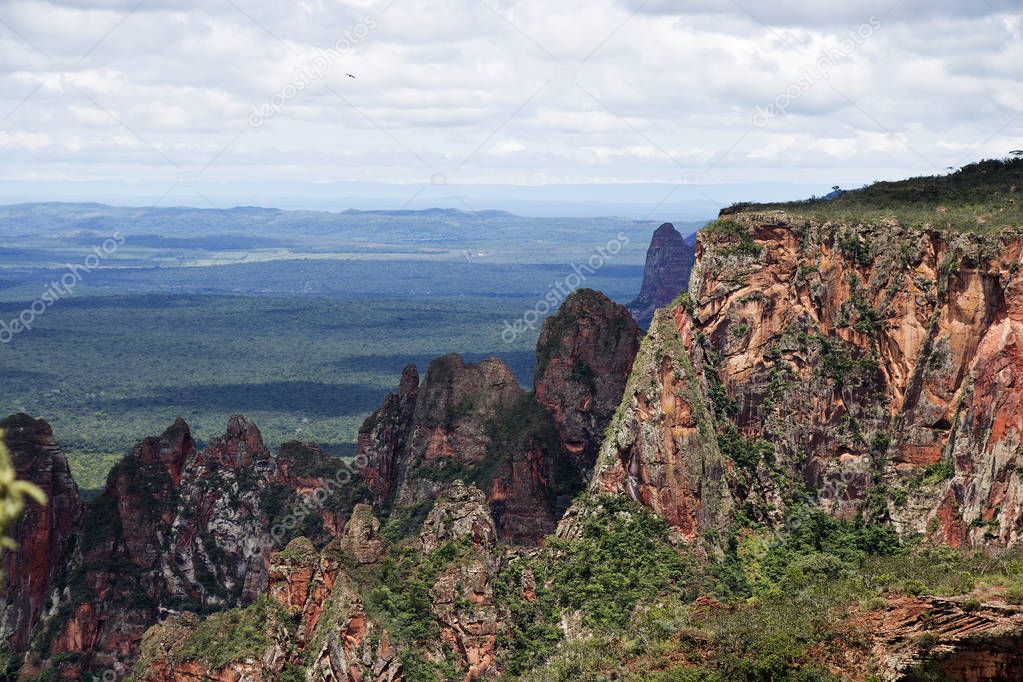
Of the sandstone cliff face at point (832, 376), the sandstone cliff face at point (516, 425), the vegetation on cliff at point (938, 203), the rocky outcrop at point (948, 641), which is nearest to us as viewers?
the rocky outcrop at point (948, 641)

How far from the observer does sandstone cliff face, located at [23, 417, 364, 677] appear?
66.0 meters

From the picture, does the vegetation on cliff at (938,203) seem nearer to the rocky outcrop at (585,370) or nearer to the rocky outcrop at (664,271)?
the rocky outcrop at (585,370)

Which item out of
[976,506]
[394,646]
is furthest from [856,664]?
[394,646]

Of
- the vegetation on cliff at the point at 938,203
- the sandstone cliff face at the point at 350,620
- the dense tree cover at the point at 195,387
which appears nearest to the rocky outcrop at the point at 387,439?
the sandstone cliff face at the point at 350,620

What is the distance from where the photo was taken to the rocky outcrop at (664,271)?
15262 centimetres

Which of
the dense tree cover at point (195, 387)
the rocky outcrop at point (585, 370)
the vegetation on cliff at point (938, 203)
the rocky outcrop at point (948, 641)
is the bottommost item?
the dense tree cover at point (195, 387)

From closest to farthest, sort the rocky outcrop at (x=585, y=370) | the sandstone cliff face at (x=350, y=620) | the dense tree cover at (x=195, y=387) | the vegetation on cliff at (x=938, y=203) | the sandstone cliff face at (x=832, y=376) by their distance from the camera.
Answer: the sandstone cliff face at (x=350, y=620)
the sandstone cliff face at (x=832, y=376)
the vegetation on cliff at (x=938, y=203)
the rocky outcrop at (x=585, y=370)
the dense tree cover at (x=195, y=387)

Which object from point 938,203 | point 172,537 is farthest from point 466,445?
point 938,203

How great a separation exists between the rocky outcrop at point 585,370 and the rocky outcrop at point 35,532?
2292cm

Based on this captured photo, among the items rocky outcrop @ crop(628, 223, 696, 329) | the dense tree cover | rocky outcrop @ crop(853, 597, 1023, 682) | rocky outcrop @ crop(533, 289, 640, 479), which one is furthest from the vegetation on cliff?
rocky outcrop @ crop(628, 223, 696, 329)

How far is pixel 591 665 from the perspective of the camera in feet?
155

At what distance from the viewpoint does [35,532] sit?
226 ft

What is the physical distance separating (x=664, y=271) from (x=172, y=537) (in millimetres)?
91485

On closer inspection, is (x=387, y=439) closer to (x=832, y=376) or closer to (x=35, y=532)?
(x=35, y=532)
